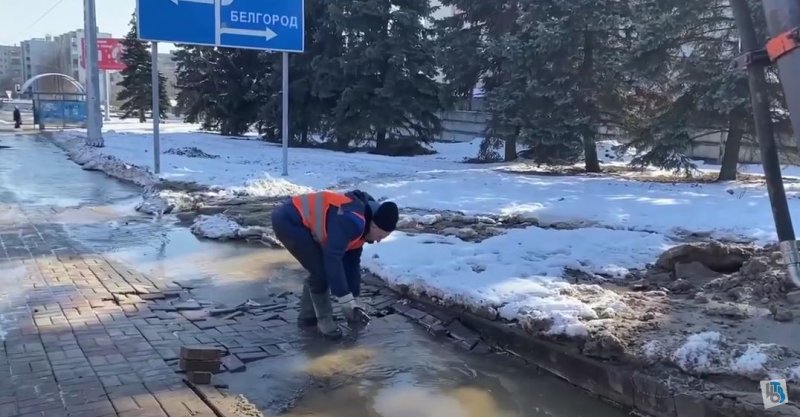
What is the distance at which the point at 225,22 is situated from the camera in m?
17.4

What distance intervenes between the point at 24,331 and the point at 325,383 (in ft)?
8.01

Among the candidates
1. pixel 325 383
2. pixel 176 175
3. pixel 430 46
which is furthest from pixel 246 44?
pixel 325 383

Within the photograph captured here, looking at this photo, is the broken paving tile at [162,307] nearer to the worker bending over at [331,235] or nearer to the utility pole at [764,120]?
the worker bending over at [331,235]

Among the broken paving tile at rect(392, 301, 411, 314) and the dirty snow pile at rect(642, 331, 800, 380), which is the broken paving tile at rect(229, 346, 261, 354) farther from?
the dirty snow pile at rect(642, 331, 800, 380)

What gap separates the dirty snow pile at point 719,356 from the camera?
14.3 ft

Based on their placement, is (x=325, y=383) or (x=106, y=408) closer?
(x=106, y=408)

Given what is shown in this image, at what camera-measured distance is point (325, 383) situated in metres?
4.85

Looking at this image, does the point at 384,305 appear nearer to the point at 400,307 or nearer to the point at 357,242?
the point at 400,307

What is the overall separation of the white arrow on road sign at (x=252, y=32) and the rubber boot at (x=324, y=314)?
42.9ft

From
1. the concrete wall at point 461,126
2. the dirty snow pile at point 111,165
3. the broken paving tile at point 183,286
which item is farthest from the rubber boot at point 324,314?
the concrete wall at point 461,126

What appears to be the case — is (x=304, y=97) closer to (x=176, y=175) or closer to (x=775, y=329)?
(x=176, y=175)

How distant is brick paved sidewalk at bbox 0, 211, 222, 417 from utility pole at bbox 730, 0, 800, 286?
3.07 meters

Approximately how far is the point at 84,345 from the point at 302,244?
1696 mm

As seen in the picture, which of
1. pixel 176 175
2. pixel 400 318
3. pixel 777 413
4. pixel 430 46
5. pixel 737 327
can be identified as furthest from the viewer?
pixel 430 46
